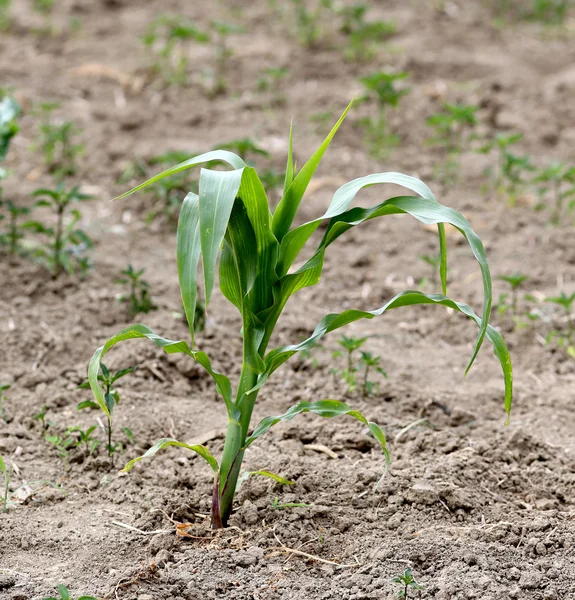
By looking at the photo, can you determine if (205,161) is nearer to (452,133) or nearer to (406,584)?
(406,584)

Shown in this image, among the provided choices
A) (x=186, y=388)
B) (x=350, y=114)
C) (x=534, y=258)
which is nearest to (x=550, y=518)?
(x=186, y=388)

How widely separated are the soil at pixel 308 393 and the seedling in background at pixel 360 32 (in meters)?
0.17

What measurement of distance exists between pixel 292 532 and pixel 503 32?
555 cm

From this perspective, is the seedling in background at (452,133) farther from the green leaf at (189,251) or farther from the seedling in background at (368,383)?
the green leaf at (189,251)

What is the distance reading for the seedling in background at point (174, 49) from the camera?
17.5 ft

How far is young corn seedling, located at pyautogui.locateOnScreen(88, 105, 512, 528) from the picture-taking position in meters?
2.00

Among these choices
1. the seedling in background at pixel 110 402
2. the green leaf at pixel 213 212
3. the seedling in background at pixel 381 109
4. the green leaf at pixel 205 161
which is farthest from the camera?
the seedling in background at pixel 381 109

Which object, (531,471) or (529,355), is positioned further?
(529,355)

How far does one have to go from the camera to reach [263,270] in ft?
6.99

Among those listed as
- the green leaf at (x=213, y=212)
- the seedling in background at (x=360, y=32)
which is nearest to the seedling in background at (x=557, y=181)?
the seedling in background at (x=360, y=32)

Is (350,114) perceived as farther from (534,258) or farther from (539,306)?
(539,306)

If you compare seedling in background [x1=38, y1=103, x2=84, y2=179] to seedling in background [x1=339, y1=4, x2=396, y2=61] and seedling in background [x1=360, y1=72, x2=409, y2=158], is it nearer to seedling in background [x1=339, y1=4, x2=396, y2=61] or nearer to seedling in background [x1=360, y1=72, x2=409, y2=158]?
seedling in background [x1=360, y1=72, x2=409, y2=158]

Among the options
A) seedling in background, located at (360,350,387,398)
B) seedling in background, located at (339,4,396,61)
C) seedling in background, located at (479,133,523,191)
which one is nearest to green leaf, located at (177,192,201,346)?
seedling in background, located at (360,350,387,398)

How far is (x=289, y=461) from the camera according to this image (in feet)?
8.29
